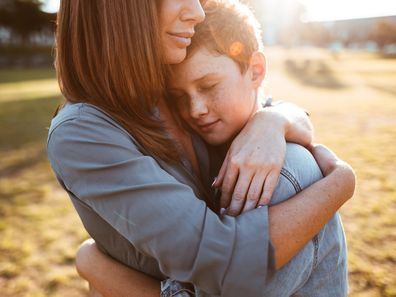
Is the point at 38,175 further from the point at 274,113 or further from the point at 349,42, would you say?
the point at 349,42

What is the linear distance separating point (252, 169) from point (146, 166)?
479mm

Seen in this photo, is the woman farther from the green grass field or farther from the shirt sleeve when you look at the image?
the green grass field

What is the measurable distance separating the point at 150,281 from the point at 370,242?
3296 millimetres

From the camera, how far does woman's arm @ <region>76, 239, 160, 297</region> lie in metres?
1.69

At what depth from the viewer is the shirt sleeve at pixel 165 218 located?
1255mm

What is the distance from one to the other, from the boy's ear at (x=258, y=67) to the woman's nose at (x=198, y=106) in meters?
0.38

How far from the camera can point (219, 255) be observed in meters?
1.25

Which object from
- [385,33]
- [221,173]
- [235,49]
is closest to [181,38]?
[235,49]

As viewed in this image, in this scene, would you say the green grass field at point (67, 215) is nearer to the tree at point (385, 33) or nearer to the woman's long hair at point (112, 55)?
the woman's long hair at point (112, 55)

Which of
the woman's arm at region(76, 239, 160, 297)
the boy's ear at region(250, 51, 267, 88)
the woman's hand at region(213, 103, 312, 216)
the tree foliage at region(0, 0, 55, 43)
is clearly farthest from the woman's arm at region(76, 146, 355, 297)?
the tree foliage at region(0, 0, 55, 43)

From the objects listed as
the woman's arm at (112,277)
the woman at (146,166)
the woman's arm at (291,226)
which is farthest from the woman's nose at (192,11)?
the woman's arm at (112,277)

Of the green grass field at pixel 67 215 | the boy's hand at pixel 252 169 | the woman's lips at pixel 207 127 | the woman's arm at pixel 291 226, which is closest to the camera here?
the woman's arm at pixel 291 226

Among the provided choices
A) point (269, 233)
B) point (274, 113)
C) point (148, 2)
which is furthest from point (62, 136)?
point (274, 113)

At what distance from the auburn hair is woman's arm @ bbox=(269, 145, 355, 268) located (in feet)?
2.86
